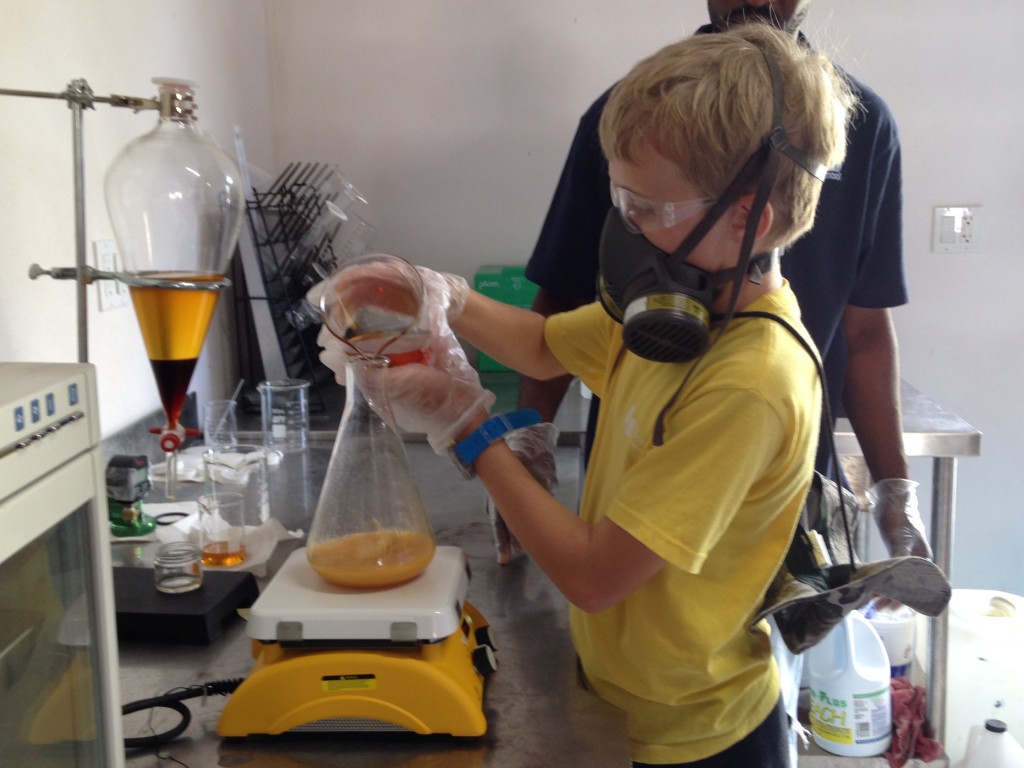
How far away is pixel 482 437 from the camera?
0.92 metres

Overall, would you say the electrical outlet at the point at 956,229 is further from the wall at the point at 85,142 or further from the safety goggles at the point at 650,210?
the safety goggles at the point at 650,210

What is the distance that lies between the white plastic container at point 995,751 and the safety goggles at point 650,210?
1.52 metres

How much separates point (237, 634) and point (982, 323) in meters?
2.29

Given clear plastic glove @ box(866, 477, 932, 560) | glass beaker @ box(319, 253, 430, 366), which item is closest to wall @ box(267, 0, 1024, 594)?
clear plastic glove @ box(866, 477, 932, 560)

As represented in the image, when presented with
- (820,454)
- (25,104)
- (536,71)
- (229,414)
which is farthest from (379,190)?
(820,454)

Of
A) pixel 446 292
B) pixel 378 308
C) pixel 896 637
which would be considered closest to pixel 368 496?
pixel 378 308

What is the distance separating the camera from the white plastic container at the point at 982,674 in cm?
206

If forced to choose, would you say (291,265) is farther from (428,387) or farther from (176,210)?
(428,387)

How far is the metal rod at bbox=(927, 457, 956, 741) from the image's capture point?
1779 mm

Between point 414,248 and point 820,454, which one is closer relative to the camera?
point 820,454

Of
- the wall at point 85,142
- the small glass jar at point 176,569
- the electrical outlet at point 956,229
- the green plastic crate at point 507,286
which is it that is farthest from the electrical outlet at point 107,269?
the electrical outlet at point 956,229

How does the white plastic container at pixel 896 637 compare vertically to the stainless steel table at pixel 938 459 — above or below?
below

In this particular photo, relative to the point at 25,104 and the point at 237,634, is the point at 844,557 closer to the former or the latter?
the point at 237,634

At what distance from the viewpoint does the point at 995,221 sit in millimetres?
2545
